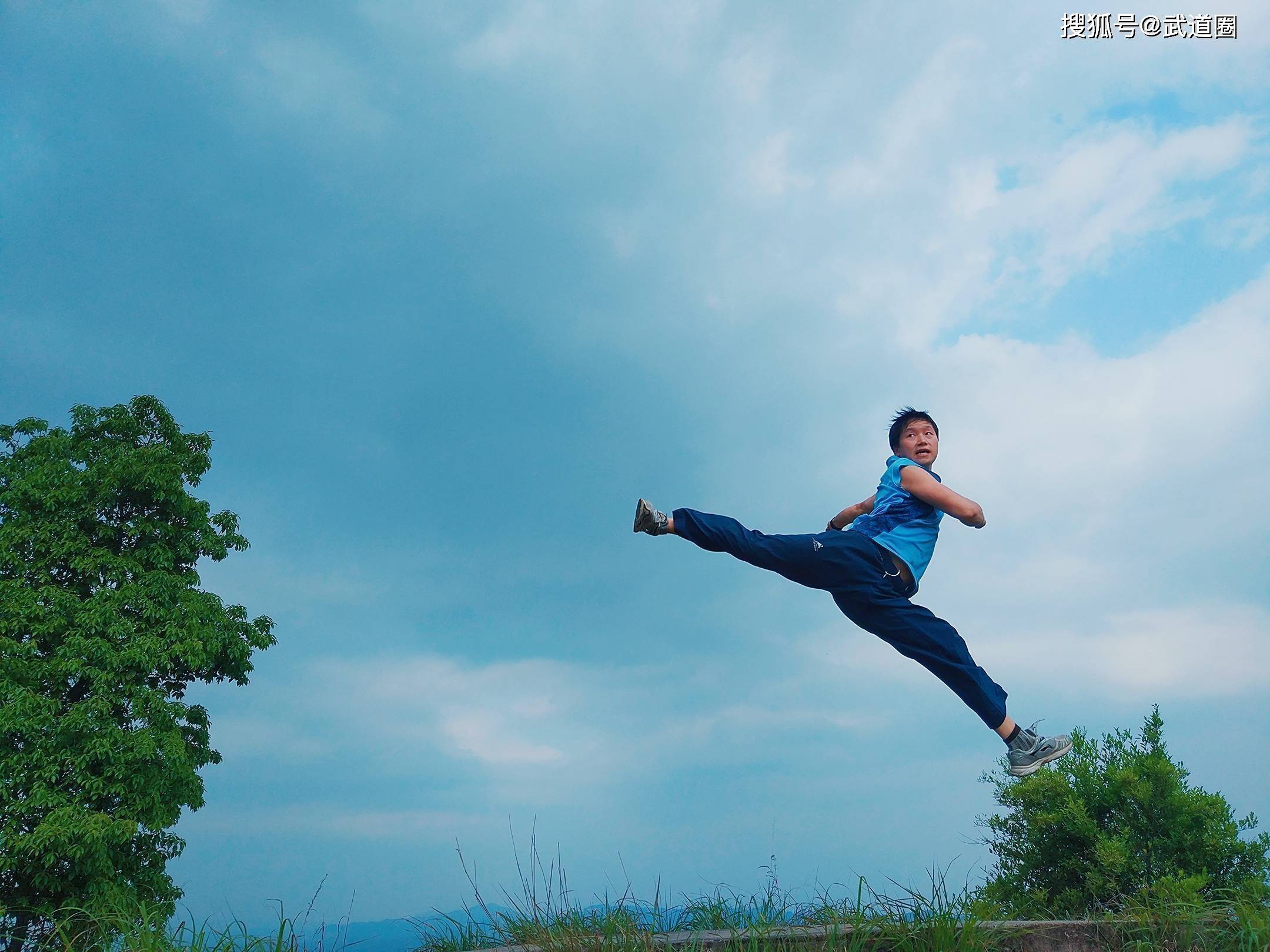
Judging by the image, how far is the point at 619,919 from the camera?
441 cm

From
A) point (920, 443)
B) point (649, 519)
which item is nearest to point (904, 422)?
point (920, 443)

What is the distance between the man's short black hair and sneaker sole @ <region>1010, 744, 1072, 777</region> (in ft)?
6.52

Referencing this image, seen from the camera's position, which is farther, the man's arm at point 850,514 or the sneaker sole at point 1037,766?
the man's arm at point 850,514

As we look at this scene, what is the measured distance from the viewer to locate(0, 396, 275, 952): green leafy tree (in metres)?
11.0

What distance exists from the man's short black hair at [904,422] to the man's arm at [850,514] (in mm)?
373

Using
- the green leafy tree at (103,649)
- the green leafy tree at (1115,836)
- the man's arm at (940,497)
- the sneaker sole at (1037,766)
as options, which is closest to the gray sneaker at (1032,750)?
the sneaker sole at (1037,766)

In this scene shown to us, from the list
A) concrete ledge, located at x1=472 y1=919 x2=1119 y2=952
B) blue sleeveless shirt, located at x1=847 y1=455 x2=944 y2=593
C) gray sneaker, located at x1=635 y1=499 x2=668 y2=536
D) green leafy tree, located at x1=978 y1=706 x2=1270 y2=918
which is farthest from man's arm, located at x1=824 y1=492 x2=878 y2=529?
green leafy tree, located at x1=978 y1=706 x2=1270 y2=918

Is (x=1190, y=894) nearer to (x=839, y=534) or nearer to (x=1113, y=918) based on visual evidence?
(x=1113, y=918)

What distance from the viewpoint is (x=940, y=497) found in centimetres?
527

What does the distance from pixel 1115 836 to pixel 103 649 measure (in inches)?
476

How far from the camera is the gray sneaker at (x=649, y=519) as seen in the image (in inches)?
208

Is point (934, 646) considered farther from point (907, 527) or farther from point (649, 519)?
point (649, 519)

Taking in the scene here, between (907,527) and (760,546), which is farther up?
(907,527)

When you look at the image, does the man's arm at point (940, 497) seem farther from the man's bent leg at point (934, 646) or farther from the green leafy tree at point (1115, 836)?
the green leafy tree at point (1115, 836)
